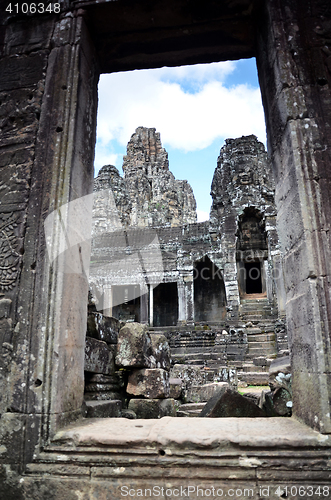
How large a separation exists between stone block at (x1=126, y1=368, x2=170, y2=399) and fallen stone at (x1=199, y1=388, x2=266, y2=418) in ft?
3.37

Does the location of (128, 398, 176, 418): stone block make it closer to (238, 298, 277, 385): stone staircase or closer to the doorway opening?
(238, 298, 277, 385): stone staircase

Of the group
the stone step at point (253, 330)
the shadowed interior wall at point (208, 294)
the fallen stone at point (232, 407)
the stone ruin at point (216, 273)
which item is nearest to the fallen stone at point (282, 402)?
the fallen stone at point (232, 407)

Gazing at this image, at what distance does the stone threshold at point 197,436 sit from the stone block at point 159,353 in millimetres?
2274

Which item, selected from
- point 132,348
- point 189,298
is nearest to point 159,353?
point 132,348

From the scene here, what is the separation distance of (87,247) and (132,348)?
1.75 metres

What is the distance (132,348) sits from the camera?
4578 millimetres

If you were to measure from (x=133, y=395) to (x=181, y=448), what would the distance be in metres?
2.53

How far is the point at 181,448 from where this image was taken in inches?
91.4

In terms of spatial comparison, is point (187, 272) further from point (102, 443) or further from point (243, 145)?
point (102, 443)

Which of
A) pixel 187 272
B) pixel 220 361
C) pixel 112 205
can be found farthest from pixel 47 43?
pixel 112 205

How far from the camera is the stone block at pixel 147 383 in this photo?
15.2ft

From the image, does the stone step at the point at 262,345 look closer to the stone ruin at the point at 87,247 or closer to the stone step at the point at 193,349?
the stone step at the point at 193,349

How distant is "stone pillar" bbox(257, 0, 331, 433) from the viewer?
2492 millimetres

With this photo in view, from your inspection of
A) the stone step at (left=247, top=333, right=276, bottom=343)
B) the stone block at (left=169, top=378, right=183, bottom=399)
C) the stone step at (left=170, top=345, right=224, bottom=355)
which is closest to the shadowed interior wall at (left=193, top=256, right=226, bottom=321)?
the stone step at (left=247, top=333, right=276, bottom=343)
